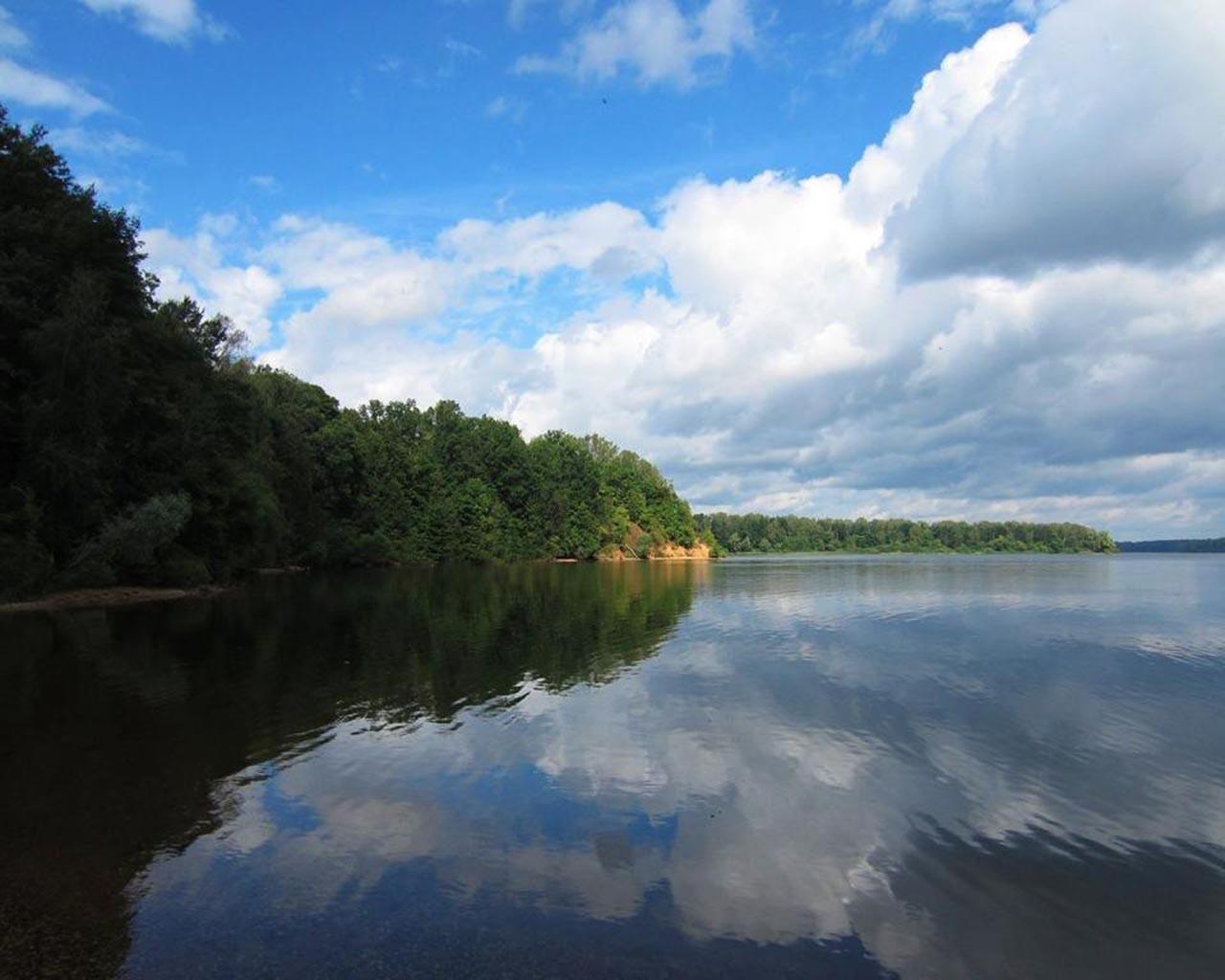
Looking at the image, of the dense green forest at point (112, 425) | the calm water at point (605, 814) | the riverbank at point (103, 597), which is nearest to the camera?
the calm water at point (605, 814)

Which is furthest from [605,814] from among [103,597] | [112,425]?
[112,425]

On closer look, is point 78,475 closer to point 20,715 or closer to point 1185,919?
point 20,715

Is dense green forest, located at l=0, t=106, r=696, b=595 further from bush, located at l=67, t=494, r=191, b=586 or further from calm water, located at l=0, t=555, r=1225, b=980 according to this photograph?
calm water, located at l=0, t=555, r=1225, b=980

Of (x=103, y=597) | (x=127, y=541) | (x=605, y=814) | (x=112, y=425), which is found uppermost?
(x=112, y=425)

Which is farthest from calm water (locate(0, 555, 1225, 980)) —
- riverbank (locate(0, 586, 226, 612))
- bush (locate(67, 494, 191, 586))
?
bush (locate(67, 494, 191, 586))

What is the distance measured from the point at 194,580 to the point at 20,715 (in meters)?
34.5

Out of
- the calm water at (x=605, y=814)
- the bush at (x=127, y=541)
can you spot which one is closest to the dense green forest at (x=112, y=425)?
the bush at (x=127, y=541)

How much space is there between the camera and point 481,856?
9375mm

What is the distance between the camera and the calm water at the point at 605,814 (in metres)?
7.39

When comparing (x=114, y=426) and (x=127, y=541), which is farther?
(x=114, y=426)

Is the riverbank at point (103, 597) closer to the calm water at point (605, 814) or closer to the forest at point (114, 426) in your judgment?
the forest at point (114, 426)

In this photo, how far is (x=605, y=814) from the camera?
10992 mm

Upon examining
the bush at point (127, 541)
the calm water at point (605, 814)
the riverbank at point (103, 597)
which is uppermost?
the bush at point (127, 541)

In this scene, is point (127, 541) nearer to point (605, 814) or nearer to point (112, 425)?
point (112, 425)
